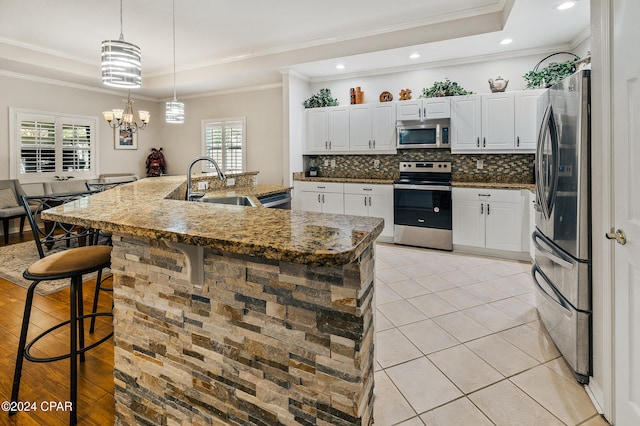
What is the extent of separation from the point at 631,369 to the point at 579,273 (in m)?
Answer: 0.56

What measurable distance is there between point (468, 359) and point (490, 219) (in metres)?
2.68

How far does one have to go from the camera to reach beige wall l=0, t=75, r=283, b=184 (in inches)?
223

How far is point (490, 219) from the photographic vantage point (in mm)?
4391

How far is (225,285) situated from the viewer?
47.9 inches

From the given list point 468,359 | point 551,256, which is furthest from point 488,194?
point 468,359

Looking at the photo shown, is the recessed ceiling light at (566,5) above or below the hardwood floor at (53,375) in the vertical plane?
above

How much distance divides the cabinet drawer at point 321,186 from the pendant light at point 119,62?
349 cm

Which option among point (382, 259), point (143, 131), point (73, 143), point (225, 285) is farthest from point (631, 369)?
point (143, 131)

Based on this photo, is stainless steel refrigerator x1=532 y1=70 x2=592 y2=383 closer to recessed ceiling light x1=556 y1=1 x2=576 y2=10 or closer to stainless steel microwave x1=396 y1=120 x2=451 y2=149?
recessed ceiling light x1=556 y1=1 x2=576 y2=10

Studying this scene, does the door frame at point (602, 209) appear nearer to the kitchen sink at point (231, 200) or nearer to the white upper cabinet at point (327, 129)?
the kitchen sink at point (231, 200)

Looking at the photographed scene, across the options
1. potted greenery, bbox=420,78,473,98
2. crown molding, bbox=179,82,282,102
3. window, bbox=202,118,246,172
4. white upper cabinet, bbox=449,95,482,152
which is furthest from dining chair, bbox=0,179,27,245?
white upper cabinet, bbox=449,95,482,152

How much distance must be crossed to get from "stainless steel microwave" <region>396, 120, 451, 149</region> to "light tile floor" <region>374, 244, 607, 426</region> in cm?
209

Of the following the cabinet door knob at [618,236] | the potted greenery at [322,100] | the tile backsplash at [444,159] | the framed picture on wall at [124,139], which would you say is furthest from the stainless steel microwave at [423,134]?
the framed picture on wall at [124,139]

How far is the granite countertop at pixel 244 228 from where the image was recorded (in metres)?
0.90
